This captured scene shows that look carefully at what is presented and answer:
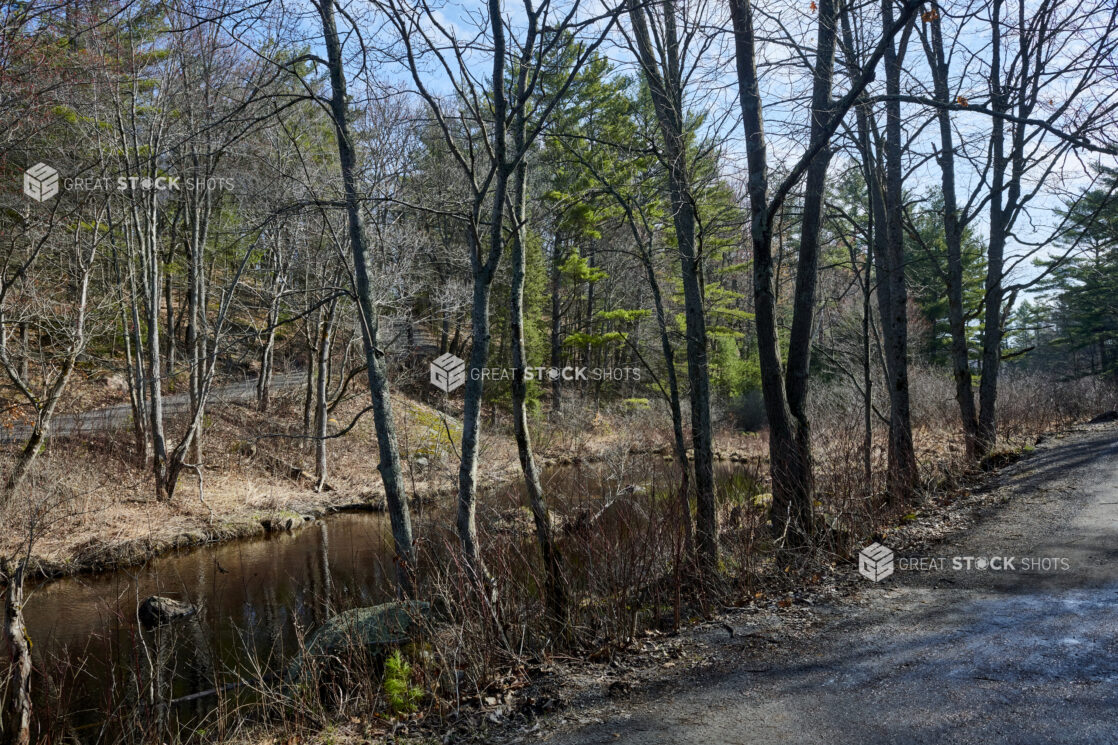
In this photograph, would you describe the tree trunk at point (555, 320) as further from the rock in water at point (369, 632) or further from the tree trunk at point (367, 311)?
the rock in water at point (369, 632)

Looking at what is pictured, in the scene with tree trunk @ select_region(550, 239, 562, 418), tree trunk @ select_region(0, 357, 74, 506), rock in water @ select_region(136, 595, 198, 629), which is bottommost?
rock in water @ select_region(136, 595, 198, 629)

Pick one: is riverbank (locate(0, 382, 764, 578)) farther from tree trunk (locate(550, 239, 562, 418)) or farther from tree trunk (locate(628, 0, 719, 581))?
tree trunk (locate(550, 239, 562, 418))

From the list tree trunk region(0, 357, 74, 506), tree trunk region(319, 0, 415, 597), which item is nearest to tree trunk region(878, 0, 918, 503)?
tree trunk region(319, 0, 415, 597)

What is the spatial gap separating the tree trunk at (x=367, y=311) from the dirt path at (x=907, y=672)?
127 inches

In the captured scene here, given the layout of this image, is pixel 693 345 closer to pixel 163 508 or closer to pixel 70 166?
pixel 163 508

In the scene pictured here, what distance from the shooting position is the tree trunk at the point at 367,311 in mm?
6285

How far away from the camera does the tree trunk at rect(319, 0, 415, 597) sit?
20.6 feet

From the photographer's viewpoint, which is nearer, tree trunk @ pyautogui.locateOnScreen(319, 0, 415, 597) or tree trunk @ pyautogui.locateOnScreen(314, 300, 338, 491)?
tree trunk @ pyautogui.locateOnScreen(319, 0, 415, 597)

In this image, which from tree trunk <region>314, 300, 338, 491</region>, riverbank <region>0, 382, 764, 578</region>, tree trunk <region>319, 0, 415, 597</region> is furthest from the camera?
tree trunk <region>314, 300, 338, 491</region>

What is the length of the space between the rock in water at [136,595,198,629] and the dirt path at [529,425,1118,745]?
6566 millimetres

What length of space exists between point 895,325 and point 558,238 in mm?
17513

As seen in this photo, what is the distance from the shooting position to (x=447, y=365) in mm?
22703

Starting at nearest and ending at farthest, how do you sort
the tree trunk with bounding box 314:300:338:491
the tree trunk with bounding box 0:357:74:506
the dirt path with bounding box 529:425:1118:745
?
the dirt path with bounding box 529:425:1118:745, the tree trunk with bounding box 0:357:74:506, the tree trunk with bounding box 314:300:338:491

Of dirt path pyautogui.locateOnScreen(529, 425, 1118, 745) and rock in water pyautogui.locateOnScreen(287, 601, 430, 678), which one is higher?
dirt path pyautogui.locateOnScreen(529, 425, 1118, 745)
